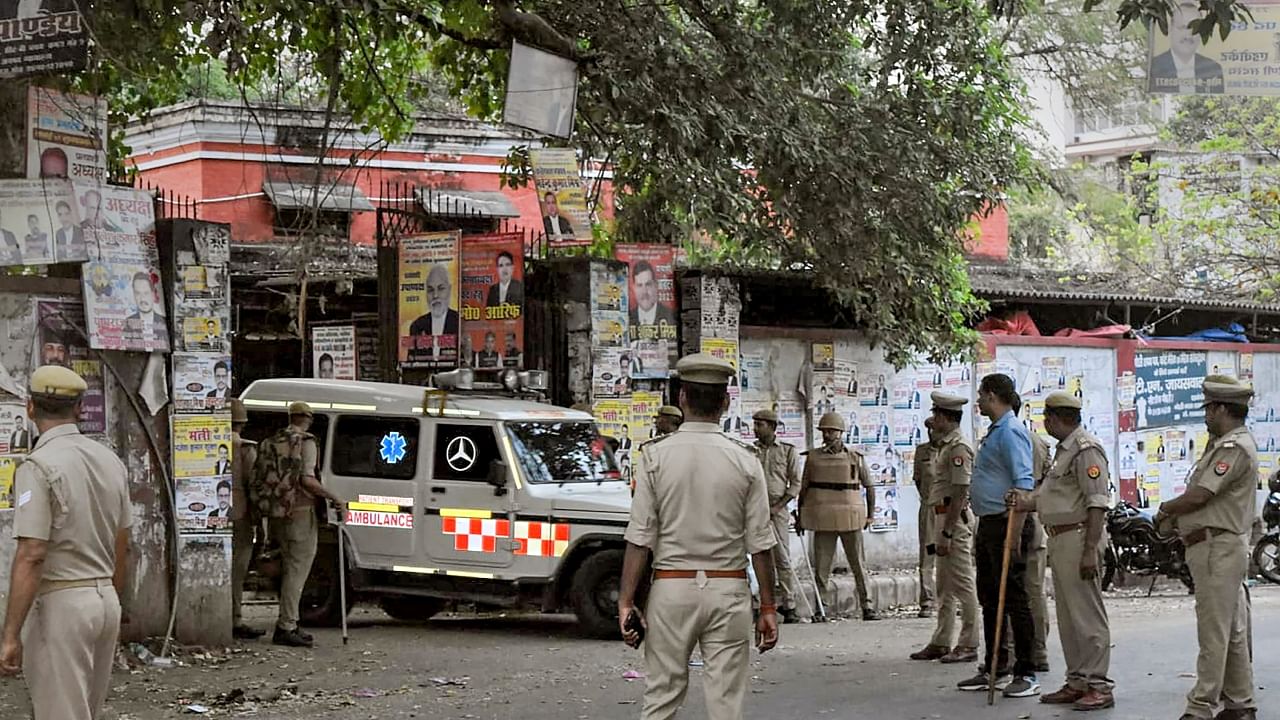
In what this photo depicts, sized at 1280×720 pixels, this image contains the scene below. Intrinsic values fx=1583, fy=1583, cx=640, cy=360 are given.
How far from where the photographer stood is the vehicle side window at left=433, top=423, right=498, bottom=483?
13.0 meters

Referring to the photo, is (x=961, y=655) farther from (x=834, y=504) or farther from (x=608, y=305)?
(x=608, y=305)

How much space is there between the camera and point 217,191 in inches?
874

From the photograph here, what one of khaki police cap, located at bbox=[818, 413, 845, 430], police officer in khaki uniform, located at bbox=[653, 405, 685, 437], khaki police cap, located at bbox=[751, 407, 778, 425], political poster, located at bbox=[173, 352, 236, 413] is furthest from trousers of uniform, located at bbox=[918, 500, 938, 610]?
political poster, located at bbox=[173, 352, 236, 413]

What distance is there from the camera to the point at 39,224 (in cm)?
1045

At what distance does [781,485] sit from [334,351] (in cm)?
557

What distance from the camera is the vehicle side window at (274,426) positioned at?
13.6 m

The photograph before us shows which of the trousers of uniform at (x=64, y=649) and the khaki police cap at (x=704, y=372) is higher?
the khaki police cap at (x=704, y=372)

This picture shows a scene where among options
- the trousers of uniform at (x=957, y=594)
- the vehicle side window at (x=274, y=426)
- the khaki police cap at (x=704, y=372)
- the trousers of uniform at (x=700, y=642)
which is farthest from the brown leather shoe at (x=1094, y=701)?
the vehicle side window at (x=274, y=426)

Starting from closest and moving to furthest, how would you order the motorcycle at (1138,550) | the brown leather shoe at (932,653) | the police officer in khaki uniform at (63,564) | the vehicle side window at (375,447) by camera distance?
1. the police officer in khaki uniform at (63,564)
2. the brown leather shoe at (932,653)
3. the vehicle side window at (375,447)
4. the motorcycle at (1138,550)

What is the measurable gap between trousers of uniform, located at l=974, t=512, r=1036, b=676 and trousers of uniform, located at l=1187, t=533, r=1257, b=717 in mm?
1383

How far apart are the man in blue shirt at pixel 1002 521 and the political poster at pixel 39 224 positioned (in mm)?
6032

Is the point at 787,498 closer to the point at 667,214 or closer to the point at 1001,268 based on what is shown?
the point at 667,214

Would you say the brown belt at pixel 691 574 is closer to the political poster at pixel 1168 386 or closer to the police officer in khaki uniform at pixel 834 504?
the police officer in khaki uniform at pixel 834 504

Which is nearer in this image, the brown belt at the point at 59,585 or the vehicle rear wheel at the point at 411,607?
the brown belt at the point at 59,585
